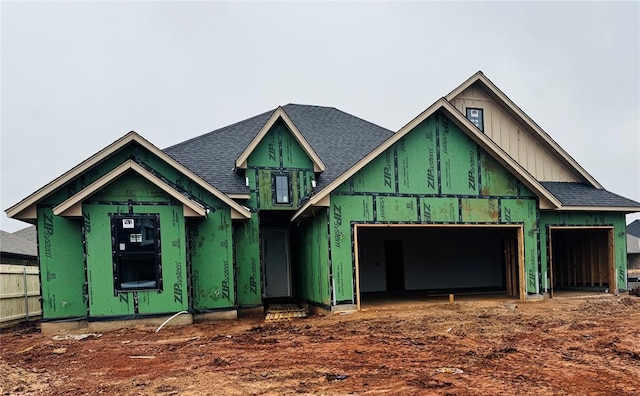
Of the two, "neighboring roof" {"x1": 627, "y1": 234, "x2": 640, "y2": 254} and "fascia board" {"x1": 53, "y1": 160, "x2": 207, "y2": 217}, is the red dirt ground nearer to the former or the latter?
"fascia board" {"x1": 53, "y1": 160, "x2": 207, "y2": 217}

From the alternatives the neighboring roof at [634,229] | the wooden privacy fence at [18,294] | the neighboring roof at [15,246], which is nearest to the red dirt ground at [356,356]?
the wooden privacy fence at [18,294]

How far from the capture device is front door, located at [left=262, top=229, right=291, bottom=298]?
16.2 m

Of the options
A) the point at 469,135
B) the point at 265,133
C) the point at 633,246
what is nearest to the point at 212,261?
the point at 265,133

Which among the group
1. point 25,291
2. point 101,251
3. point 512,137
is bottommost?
point 25,291

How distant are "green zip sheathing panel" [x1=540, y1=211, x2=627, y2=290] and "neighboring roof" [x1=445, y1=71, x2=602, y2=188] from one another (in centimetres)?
189

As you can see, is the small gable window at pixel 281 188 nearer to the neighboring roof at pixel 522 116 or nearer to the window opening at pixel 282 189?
the window opening at pixel 282 189

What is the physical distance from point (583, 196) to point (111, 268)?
15742 mm

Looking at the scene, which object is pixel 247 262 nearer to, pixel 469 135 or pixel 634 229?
pixel 469 135

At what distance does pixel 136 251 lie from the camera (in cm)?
1169

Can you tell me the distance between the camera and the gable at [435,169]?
12.9m

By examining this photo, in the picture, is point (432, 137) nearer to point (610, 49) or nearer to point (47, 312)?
point (47, 312)

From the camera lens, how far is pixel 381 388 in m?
5.71

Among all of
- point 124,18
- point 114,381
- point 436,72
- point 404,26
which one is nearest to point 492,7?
point 404,26

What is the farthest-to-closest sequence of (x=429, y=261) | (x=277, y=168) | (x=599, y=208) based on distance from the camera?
(x=429, y=261)
(x=599, y=208)
(x=277, y=168)
